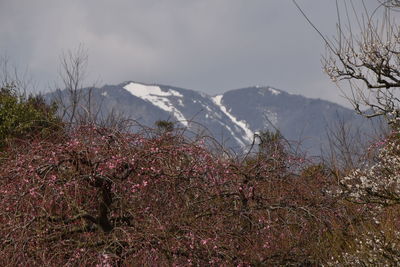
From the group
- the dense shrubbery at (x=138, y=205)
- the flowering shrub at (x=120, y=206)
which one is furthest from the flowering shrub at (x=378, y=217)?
the flowering shrub at (x=120, y=206)

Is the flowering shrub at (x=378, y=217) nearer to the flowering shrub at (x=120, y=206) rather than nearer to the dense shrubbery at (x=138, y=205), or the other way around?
the dense shrubbery at (x=138, y=205)

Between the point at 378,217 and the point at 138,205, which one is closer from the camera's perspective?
the point at 138,205

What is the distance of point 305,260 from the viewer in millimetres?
8594

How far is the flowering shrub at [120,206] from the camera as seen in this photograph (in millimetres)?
5902

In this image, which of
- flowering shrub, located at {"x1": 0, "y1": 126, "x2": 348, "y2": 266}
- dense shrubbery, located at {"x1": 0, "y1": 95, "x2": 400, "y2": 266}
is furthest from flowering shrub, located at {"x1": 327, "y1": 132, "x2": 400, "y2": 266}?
flowering shrub, located at {"x1": 0, "y1": 126, "x2": 348, "y2": 266}

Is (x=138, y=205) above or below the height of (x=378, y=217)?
below

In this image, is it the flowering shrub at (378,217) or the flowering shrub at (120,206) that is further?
the flowering shrub at (378,217)

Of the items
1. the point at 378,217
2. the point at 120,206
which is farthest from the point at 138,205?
the point at 378,217

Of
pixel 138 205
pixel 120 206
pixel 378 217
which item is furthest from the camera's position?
pixel 378 217

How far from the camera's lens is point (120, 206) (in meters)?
6.50

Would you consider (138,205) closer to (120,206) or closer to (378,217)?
(120,206)

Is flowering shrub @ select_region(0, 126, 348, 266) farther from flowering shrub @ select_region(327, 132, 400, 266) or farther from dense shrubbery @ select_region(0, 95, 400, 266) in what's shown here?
flowering shrub @ select_region(327, 132, 400, 266)

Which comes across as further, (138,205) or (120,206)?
(138,205)

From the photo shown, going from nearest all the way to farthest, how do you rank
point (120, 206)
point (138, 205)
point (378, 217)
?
point (120, 206)
point (138, 205)
point (378, 217)
